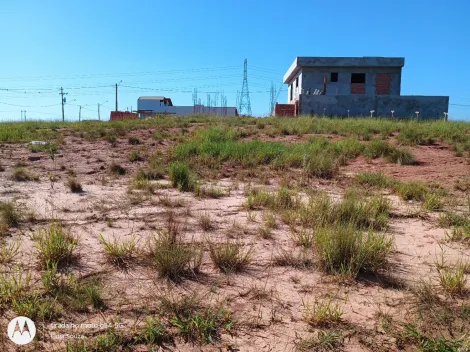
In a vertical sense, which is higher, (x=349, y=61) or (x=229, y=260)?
(x=349, y=61)

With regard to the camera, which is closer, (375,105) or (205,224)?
(205,224)

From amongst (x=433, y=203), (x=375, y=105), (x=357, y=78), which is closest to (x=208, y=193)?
(x=433, y=203)

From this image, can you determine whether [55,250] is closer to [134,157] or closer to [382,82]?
[134,157]

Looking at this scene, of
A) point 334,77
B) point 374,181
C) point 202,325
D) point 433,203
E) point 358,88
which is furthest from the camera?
point 334,77

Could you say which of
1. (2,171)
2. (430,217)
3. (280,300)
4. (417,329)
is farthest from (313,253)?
(2,171)

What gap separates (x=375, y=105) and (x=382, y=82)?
5110mm

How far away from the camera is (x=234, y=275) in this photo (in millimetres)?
3023

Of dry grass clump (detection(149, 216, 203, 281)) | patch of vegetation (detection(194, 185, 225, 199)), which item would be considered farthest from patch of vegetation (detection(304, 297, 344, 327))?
patch of vegetation (detection(194, 185, 225, 199))

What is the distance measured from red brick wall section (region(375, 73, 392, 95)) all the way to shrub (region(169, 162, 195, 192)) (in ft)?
79.8

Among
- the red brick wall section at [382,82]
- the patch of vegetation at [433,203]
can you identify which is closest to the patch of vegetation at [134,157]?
the patch of vegetation at [433,203]

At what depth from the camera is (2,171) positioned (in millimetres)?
7152

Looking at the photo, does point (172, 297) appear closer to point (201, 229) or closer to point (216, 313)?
point (216, 313)

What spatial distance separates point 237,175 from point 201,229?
3305 millimetres

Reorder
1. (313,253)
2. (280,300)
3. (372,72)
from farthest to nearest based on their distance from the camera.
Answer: (372,72), (313,253), (280,300)
